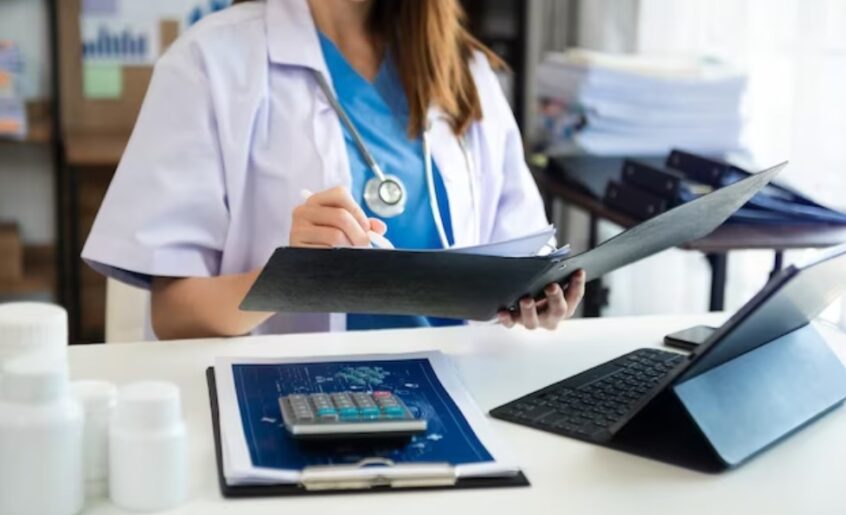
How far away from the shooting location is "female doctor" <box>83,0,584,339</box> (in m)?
1.35

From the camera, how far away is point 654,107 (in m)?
2.30

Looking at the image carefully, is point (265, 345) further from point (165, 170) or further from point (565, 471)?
point (565, 471)

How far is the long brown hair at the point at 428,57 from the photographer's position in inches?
62.2

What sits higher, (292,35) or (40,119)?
(292,35)

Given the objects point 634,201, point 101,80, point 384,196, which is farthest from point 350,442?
point 101,80

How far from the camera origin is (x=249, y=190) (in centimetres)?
147

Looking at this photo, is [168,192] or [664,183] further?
[664,183]

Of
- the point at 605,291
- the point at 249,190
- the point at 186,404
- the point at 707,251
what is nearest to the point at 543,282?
the point at 186,404

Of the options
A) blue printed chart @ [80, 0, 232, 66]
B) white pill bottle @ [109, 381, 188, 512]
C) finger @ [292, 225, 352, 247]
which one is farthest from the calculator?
blue printed chart @ [80, 0, 232, 66]

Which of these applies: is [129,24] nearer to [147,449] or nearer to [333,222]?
[333,222]

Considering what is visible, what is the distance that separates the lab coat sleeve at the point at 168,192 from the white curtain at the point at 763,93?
985 mm

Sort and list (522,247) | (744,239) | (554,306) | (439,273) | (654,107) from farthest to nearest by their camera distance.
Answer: (654,107), (744,239), (554,306), (522,247), (439,273)

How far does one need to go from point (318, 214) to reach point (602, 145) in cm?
128

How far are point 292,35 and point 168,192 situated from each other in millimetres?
276
